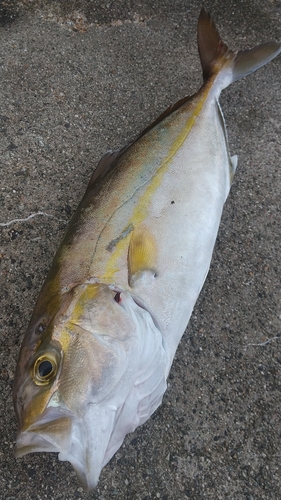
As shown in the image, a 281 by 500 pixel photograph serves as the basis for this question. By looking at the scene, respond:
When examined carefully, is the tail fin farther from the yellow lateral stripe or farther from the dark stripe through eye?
the dark stripe through eye

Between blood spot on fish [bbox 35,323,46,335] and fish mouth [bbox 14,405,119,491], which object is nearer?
fish mouth [bbox 14,405,119,491]

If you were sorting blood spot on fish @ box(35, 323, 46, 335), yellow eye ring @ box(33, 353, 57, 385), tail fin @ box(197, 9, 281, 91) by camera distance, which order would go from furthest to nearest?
tail fin @ box(197, 9, 281, 91) < blood spot on fish @ box(35, 323, 46, 335) < yellow eye ring @ box(33, 353, 57, 385)

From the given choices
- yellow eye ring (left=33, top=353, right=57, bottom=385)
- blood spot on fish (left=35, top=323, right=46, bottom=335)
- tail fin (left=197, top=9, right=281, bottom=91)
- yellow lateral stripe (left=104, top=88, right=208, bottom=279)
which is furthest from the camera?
tail fin (left=197, top=9, right=281, bottom=91)

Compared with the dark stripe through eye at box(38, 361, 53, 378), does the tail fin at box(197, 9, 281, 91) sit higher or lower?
lower

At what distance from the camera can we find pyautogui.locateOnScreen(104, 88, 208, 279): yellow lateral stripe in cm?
163

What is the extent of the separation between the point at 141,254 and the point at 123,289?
0.18 metres

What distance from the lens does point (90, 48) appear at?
294 centimetres

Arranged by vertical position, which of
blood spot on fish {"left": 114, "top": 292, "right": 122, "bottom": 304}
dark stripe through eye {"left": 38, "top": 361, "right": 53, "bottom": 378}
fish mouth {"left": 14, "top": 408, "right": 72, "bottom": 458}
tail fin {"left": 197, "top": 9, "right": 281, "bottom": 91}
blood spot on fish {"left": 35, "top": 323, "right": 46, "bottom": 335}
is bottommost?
tail fin {"left": 197, "top": 9, "right": 281, "bottom": 91}

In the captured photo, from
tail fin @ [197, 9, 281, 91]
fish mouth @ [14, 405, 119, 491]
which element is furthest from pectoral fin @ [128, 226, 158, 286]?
tail fin @ [197, 9, 281, 91]

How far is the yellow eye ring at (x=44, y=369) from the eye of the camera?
1.34 meters

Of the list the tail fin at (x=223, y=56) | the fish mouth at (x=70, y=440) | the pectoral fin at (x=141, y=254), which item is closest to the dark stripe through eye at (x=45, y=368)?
the fish mouth at (x=70, y=440)

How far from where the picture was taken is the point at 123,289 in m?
1.59

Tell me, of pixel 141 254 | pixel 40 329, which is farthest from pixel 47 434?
pixel 141 254

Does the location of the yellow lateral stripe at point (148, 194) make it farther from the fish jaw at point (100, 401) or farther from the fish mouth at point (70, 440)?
the fish mouth at point (70, 440)
